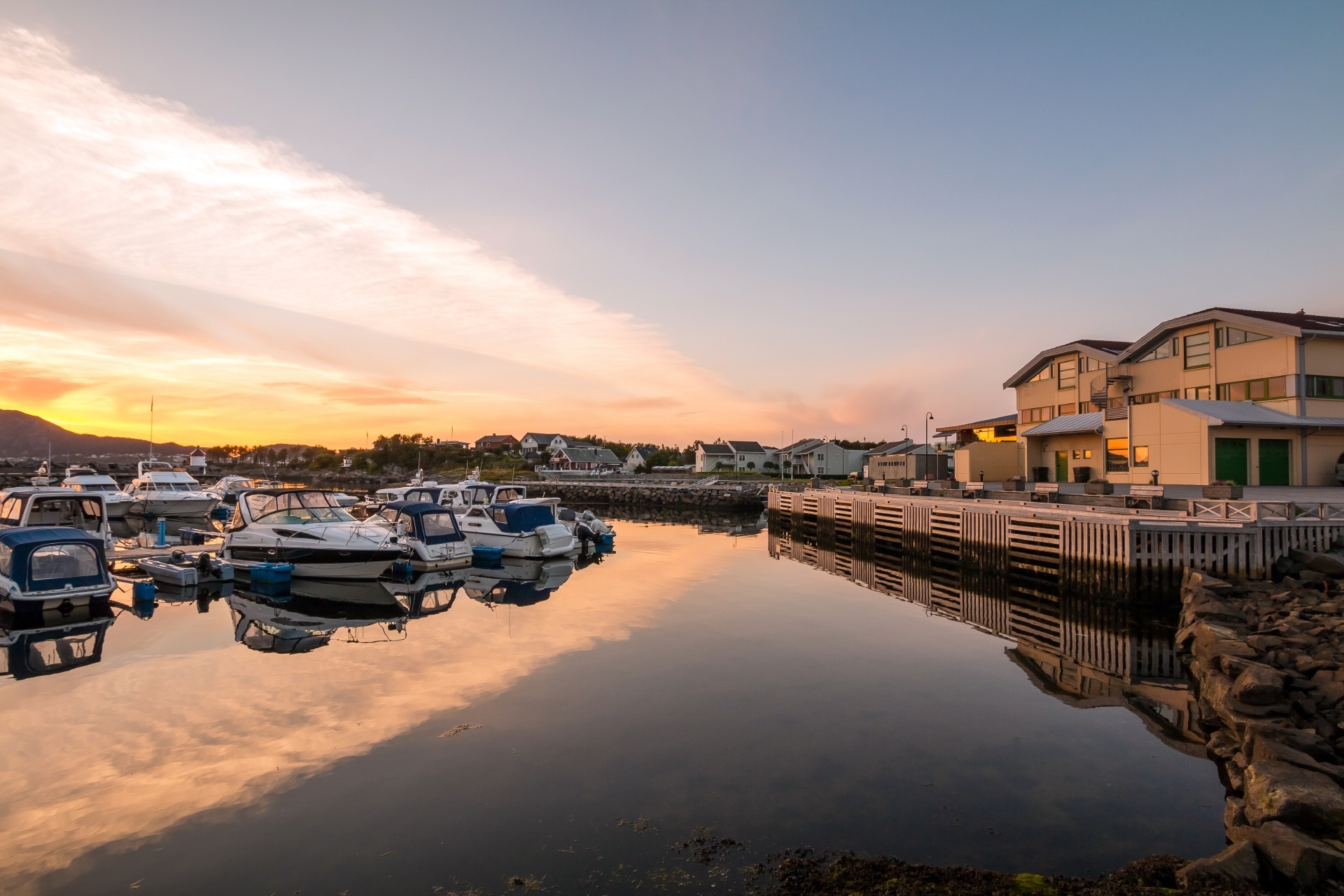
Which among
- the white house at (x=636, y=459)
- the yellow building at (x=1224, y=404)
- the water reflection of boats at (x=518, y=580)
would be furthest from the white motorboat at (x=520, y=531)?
the white house at (x=636, y=459)

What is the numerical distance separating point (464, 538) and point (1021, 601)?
18.8 meters

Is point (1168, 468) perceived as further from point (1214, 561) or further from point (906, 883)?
point (906, 883)

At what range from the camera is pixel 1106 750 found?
380 inches

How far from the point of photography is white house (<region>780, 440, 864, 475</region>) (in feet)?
300

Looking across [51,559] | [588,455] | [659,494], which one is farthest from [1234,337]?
[588,455]

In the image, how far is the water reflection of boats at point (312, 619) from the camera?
15.8 meters

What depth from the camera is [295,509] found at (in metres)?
23.3

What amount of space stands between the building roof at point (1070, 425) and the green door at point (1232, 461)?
7.44 metres

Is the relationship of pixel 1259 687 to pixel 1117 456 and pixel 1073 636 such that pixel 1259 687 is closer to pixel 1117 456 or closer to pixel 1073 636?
pixel 1073 636

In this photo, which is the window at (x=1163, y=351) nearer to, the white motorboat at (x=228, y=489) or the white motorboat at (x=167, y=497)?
the white motorboat at (x=228, y=489)

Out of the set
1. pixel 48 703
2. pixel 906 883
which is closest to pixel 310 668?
pixel 48 703

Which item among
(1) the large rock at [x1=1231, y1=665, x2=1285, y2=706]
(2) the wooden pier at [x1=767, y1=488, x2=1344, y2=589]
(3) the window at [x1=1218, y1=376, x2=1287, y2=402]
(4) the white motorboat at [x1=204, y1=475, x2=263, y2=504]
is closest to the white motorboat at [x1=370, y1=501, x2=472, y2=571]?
(2) the wooden pier at [x1=767, y1=488, x2=1344, y2=589]

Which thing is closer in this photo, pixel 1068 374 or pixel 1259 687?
pixel 1259 687

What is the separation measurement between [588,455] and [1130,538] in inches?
4223
